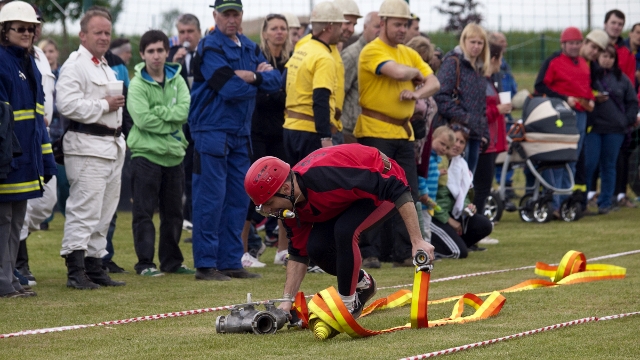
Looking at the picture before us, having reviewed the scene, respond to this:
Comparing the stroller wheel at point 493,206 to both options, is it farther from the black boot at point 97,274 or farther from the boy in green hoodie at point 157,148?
the black boot at point 97,274

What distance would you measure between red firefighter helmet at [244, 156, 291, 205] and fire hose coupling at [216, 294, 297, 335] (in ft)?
2.06

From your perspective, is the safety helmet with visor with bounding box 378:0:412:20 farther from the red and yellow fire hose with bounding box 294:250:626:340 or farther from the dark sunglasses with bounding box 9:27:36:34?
the dark sunglasses with bounding box 9:27:36:34

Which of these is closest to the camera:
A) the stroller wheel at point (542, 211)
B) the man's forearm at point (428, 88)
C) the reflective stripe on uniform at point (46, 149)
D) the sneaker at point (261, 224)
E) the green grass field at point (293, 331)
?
the green grass field at point (293, 331)

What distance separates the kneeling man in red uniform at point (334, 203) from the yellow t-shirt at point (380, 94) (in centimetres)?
288

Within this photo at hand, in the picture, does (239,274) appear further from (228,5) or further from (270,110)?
(228,5)

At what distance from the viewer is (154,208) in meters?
8.80

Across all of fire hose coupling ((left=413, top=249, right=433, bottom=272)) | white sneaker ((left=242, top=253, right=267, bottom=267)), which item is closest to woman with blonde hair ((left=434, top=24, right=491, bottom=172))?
white sneaker ((left=242, top=253, right=267, bottom=267))

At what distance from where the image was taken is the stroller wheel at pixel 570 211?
13438 mm

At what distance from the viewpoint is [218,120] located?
8258 millimetres

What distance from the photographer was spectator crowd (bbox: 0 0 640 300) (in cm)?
595

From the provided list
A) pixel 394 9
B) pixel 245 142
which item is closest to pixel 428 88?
pixel 394 9

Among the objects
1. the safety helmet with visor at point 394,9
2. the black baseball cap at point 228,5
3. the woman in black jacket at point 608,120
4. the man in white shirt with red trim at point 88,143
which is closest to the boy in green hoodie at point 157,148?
the man in white shirt with red trim at point 88,143

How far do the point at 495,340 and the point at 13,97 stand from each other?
3959 mm

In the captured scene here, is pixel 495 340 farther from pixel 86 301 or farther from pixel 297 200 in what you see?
pixel 86 301
